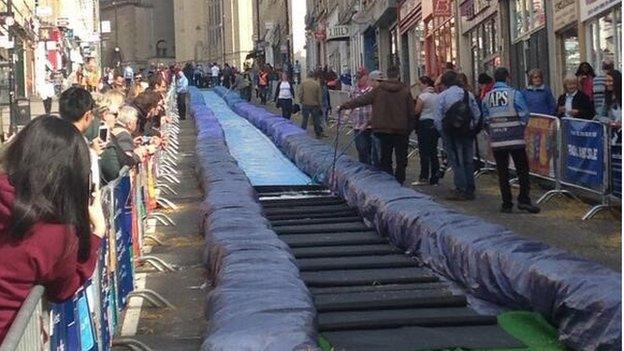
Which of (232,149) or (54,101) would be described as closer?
(232,149)

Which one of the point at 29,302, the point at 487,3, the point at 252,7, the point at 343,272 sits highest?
the point at 252,7

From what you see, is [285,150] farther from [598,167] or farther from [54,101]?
[54,101]

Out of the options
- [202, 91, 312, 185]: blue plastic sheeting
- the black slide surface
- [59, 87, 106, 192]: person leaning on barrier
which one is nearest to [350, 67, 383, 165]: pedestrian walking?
[202, 91, 312, 185]: blue plastic sheeting

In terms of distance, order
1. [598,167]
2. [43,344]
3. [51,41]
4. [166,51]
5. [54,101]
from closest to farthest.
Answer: [43,344]
[598,167]
[54,101]
[51,41]
[166,51]

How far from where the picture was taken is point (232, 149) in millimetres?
24906

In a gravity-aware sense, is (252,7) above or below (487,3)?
above

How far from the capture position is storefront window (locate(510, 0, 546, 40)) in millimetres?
23542

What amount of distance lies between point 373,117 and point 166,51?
116044 millimetres

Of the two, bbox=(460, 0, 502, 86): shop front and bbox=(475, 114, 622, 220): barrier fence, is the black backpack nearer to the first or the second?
bbox=(475, 114, 622, 220): barrier fence

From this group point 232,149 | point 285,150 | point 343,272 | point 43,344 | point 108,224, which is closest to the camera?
point 43,344

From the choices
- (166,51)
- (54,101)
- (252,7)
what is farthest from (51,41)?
(166,51)

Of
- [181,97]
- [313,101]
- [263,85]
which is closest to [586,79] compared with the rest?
[313,101]

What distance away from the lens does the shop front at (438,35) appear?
3312cm

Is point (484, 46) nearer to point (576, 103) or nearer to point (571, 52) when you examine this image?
point (571, 52)
